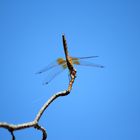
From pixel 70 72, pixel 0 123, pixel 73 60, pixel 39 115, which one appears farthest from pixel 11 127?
pixel 73 60

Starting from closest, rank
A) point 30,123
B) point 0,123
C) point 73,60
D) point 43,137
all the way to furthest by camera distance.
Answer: point 0,123, point 30,123, point 43,137, point 73,60

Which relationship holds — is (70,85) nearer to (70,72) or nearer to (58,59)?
(70,72)

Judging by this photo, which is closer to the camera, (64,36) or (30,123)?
(30,123)

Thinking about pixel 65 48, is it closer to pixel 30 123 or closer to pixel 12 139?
pixel 30 123

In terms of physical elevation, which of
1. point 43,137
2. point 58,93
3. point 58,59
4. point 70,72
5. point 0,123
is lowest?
point 43,137

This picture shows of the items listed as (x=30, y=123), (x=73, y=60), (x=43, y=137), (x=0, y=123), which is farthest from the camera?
(x=73, y=60)

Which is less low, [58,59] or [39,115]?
[58,59]

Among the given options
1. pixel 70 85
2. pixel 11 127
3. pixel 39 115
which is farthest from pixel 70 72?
pixel 11 127

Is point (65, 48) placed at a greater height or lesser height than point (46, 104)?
greater

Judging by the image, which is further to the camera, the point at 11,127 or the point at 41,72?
the point at 41,72
